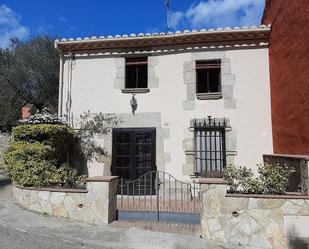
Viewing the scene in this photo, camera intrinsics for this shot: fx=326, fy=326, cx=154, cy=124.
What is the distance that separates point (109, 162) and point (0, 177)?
4994 millimetres

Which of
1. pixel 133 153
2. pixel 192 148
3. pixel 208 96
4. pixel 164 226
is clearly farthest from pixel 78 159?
pixel 164 226

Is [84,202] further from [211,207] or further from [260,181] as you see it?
[260,181]

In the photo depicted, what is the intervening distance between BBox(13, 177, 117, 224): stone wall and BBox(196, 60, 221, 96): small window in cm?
522

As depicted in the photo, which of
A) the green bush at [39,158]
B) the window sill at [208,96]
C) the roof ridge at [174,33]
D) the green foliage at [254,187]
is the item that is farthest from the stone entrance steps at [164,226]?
the roof ridge at [174,33]

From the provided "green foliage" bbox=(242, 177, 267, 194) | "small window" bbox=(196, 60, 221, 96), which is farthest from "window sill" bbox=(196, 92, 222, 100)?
"green foliage" bbox=(242, 177, 267, 194)

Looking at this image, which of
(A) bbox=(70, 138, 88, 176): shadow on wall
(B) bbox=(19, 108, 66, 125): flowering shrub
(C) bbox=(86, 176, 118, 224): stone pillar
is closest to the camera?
(C) bbox=(86, 176, 118, 224): stone pillar

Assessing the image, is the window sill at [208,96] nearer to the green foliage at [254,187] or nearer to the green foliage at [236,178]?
the green foliage at [236,178]

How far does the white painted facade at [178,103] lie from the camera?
10766 mm

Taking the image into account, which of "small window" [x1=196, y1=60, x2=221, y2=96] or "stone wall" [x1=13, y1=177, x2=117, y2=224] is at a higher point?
"small window" [x1=196, y1=60, x2=221, y2=96]

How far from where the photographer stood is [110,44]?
1164 centimetres

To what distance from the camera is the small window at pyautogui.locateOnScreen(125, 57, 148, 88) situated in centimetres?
1171

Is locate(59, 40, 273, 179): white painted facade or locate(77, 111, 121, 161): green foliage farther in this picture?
locate(77, 111, 121, 161): green foliage

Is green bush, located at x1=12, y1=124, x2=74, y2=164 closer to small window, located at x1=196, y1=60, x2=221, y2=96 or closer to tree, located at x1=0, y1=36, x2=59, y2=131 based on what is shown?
small window, located at x1=196, y1=60, x2=221, y2=96

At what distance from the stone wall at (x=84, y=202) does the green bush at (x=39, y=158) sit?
518mm
